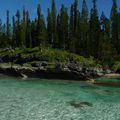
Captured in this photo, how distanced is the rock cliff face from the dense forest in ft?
80.8

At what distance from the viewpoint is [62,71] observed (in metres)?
47.2

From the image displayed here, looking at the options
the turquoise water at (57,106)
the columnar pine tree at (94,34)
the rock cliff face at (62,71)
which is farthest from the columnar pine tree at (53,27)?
the turquoise water at (57,106)

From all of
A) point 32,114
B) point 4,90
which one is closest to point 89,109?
point 32,114

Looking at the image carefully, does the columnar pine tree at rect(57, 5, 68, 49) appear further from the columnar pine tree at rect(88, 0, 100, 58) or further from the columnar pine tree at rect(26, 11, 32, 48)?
the columnar pine tree at rect(26, 11, 32, 48)

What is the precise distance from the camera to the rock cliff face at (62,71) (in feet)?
154

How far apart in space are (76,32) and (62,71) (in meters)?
33.8

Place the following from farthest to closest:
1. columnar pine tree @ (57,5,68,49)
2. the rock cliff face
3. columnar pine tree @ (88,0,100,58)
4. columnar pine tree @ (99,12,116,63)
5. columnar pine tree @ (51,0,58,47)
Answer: columnar pine tree @ (51,0,58,47)
columnar pine tree @ (57,5,68,49)
columnar pine tree @ (88,0,100,58)
columnar pine tree @ (99,12,116,63)
the rock cliff face

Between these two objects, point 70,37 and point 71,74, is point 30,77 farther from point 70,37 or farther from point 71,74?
point 70,37

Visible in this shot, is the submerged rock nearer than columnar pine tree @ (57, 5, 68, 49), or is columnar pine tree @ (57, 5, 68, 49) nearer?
the submerged rock

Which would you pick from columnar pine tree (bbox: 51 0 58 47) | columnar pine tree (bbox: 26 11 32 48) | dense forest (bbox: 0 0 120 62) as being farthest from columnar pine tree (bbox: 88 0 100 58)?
columnar pine tree (bbox: 26 11 32 48)

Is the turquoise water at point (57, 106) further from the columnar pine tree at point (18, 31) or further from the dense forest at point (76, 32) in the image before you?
the columnar pine tree at point (18, 31)

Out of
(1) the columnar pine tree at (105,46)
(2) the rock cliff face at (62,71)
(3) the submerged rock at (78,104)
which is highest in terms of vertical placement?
(1) the columnar pine tree at (105,46)

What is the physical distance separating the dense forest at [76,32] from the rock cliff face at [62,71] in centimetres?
2464

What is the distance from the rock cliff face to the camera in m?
46.8
